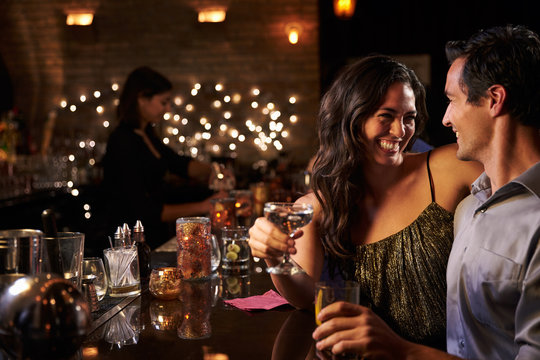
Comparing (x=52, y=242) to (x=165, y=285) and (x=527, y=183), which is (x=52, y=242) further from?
(x=527, y=183)

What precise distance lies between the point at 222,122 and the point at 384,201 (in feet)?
19.6

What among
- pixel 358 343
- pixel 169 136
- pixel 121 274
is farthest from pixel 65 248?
pixel 169 136

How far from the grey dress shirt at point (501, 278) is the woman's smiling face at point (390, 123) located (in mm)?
472

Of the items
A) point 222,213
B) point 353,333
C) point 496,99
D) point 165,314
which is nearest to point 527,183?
point 496,99

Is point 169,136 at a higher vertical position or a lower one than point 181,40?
lower

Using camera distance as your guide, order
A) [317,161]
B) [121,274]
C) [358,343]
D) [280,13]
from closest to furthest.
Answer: [358,343] < [121,274] < [317,161] < [280,13]

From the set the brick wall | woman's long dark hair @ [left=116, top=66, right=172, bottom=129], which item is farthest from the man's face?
the brick wall

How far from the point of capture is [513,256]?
138 centimetres

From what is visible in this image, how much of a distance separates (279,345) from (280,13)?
273 inches

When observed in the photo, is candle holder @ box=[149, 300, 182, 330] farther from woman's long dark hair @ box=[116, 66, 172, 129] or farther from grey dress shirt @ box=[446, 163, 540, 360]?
woman's long dark hair @ box=[116, 66, 172, 129]

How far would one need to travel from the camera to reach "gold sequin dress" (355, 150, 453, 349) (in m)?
1.93

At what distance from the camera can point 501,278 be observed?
4.57ft

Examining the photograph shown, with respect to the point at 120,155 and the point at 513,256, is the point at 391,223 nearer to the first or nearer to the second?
the point at 513,256

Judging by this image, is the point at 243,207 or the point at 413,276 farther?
the point at 243,207
